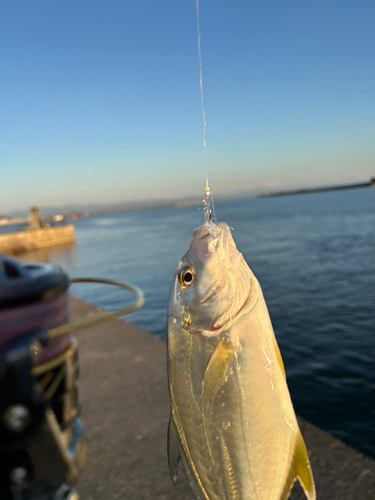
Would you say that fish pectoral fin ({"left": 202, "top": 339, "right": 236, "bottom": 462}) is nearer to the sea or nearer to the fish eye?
the fish eye

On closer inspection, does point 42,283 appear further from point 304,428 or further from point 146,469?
point 304,428

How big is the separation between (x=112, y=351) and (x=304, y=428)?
328 centimetres

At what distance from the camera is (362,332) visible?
9164 mm

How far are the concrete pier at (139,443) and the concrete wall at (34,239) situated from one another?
93.6 ft

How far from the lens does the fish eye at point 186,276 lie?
169 cm

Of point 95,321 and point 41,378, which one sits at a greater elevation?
point 95,321

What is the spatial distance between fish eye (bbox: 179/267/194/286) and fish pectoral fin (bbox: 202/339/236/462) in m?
0.34

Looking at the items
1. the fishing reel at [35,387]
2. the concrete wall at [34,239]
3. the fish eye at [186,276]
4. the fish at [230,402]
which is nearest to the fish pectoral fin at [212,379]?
the fish at [230,402]

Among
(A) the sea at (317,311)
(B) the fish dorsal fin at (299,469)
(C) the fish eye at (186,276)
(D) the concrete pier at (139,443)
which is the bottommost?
(A) the sea at (317,311)

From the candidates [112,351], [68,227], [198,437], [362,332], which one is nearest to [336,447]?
[198,437]

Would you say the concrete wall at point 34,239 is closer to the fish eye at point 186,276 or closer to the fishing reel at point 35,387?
the fishing reel at point 35,387

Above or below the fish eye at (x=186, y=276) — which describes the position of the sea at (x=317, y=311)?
below

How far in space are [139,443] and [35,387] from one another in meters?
1.67

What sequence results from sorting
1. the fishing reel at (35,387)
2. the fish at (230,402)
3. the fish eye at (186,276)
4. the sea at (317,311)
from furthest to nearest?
1. the sea at (317,311)
2. the fishing reel at (35,387)
3. the fish eye at (186,276)
4. the fish at (230,402)
